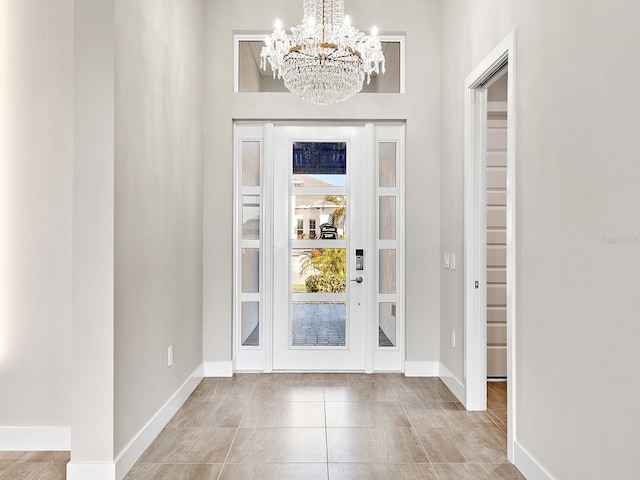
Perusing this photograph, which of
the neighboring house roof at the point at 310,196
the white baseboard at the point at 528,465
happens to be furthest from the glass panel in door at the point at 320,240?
the white baseboard at the point at 528,465

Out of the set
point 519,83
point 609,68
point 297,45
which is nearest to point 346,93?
point 297,45

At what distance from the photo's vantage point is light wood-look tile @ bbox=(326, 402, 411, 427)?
123 inches

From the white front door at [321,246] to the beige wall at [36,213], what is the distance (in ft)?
6.22

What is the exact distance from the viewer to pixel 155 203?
2.93 m

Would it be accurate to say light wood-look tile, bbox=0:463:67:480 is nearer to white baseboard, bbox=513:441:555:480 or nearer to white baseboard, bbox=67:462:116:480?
white baseboard, bbox=67:462:116:480

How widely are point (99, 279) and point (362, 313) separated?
8.21ft

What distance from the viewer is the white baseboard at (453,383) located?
3521 millimetres

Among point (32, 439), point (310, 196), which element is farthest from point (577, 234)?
point (32, 439)

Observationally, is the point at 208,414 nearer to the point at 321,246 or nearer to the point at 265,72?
the point at 321,246

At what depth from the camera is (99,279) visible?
7.54ft

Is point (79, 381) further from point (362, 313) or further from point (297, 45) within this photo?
point (362, 313)

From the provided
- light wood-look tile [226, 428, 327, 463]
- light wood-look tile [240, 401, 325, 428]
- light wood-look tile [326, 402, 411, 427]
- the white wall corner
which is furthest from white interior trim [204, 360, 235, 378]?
light wood-look tile [226, 428, 327, 463]

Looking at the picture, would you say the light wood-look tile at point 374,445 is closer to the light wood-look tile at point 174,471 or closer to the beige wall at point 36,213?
the light wood-look tile at point 174,471

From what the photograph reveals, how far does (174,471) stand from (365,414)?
133 centimetres
